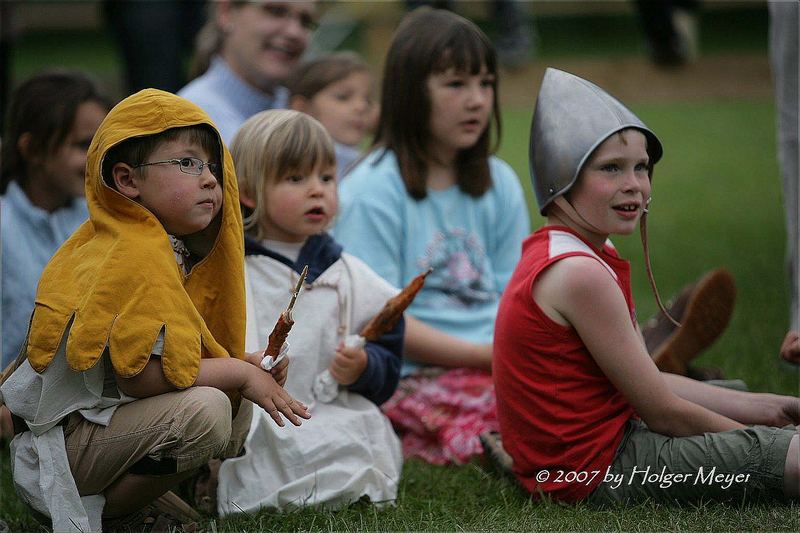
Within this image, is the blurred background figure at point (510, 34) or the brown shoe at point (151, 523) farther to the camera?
the blurred background figure at point (510, 34)

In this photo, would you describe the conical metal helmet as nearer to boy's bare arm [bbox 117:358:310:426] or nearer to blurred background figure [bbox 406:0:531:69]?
boy's bare arm [bbox 117:358:310:426]

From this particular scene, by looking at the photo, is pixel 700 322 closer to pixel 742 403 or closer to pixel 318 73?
pixel 742 403

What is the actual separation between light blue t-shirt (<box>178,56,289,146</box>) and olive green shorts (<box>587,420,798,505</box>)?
249 cm

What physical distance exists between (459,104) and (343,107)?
119cm

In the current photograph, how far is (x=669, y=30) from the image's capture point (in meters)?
13.7

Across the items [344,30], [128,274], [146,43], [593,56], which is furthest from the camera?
[344,30]

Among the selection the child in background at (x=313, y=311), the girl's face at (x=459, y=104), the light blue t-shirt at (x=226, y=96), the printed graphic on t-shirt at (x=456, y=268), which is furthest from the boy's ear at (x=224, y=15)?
the child in background at (x=313, y=311)

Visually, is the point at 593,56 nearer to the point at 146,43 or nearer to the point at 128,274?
the point at 146,43

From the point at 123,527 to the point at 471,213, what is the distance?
1800mm

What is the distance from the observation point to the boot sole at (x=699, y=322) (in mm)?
3836

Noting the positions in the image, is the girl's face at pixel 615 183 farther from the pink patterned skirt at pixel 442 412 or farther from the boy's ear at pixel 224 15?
the boy's ear at pixel 224 15

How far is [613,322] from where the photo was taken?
9.44ft

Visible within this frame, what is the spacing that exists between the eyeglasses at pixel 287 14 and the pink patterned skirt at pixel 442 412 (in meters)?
2.12

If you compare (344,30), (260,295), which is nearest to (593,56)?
(344,30)
